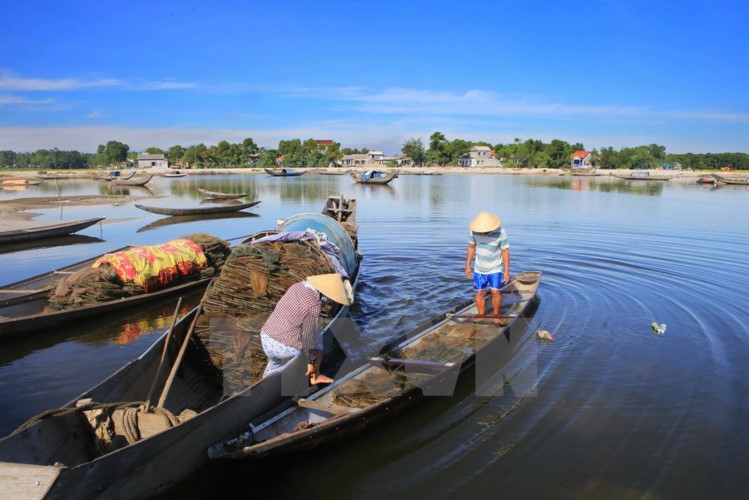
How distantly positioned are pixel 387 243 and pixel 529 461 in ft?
41.4

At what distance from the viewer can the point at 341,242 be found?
1069 centimetres

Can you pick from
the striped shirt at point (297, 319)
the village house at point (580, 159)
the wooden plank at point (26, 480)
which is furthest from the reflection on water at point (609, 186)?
the village house at point (580, 159)

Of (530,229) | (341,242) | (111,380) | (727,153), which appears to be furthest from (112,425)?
(727,153)

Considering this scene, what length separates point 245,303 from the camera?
270 inches

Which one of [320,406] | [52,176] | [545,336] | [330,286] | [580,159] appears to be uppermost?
[580,159]

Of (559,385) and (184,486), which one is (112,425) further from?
(559,385)

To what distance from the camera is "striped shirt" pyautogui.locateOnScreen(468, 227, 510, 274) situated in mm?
7875

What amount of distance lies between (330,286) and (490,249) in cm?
347

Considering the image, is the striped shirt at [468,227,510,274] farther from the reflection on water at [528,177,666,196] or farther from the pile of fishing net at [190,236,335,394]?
the reflection on water at [528,177,666,196]

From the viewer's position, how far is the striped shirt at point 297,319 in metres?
5.33

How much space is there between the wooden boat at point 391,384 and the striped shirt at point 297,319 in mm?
663

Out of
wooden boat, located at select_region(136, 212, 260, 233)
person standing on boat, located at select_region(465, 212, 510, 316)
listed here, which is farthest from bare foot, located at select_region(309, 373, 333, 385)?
wooden boat, located at select_region(136, 212, 260, 233)

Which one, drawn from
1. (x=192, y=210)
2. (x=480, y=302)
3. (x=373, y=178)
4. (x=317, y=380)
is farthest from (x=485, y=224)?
(x=373, y=178)

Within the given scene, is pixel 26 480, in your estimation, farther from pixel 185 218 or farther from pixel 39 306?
pixel 185 218
